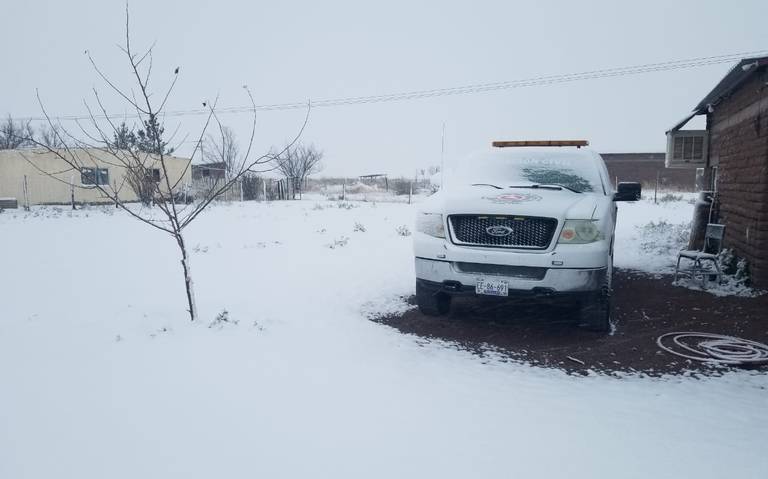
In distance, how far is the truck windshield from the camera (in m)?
5.48

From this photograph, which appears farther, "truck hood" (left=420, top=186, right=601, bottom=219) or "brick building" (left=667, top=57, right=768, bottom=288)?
"brick building" (left=667, top=57, right=768, bottom=288)

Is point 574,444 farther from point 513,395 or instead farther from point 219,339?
point 219,339

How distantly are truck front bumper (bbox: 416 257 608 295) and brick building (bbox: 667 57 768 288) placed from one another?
3.52 m

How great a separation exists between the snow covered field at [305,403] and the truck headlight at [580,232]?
1281 millimetres

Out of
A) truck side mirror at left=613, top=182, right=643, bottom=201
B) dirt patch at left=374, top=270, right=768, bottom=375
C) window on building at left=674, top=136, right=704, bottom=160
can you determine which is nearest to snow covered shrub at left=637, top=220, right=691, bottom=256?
window on building at left=674, top=136, right=704, bottom=160

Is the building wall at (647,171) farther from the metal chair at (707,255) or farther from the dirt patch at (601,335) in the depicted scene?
the dirt patch at (601,335)

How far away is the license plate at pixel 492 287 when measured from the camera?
14.8ft

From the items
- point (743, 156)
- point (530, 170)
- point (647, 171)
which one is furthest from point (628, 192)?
point (647, 171)

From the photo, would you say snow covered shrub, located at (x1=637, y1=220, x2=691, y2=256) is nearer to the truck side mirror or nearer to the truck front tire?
the truck side mirror

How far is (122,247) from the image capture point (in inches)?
396

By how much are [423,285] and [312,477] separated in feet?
9.45

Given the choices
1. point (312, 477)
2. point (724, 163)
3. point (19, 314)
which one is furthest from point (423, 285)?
point (724, 163)

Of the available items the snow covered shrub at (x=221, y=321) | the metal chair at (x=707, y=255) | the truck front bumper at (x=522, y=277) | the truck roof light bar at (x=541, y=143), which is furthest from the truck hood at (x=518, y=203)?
the metal chair at (x=707, y=255)

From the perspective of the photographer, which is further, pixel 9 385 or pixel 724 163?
pixel 724 163
